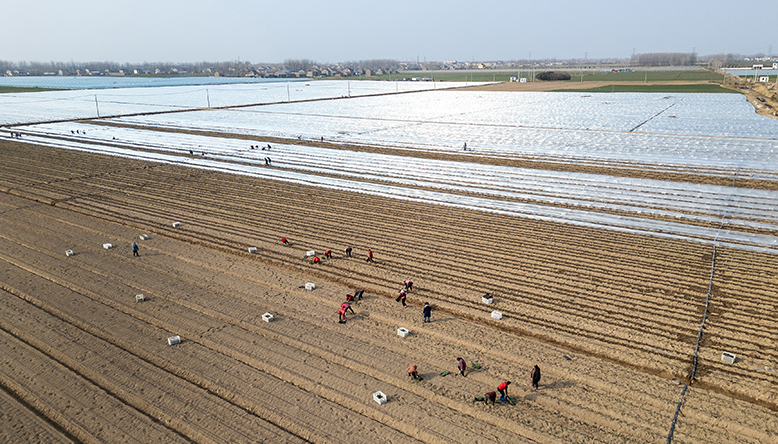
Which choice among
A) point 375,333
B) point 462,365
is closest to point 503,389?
point 462,365

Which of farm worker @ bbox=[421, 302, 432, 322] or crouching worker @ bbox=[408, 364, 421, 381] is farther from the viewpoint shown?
farm worker @ bbox=[421, 302, 432, 322]

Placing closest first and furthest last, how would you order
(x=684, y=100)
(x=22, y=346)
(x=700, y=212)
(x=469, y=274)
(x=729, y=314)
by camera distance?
(x=22, y=346) → (x=729, y=314) → (x=469, y=274) → (x=700, y=212) → (x=684, y=100)

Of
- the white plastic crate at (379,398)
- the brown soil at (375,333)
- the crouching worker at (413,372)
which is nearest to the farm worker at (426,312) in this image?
the brown soil at (375,333)

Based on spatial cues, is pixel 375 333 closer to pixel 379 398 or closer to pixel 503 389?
pixel 379 398

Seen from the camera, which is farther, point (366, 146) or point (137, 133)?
point (137, 133)

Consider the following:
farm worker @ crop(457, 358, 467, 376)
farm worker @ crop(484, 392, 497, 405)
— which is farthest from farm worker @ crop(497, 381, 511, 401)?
farm worker @ crop(457, 358, 467, 376)

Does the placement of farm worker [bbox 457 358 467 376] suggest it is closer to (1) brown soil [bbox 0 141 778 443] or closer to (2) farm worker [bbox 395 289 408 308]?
(1) brown soil [bbox 0 141 778 443]

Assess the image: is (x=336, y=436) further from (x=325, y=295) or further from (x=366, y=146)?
(x=366, y=146)

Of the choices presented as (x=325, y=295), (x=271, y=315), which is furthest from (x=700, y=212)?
(x=271, y=315)

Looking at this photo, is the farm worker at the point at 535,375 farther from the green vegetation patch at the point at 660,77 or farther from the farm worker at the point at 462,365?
the green vegetation patch at the point at 660,77
